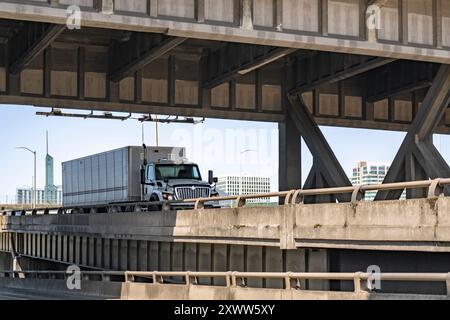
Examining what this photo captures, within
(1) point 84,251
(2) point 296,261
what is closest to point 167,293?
(2) point 296,261

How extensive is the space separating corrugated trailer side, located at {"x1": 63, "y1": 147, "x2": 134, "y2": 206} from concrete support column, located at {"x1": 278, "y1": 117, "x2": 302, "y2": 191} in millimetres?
7224

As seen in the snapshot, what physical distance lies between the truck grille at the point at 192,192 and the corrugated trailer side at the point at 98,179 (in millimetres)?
4234

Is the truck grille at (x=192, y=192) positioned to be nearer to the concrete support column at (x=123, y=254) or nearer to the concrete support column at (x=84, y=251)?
the concrete support column at (x=123, y=254)

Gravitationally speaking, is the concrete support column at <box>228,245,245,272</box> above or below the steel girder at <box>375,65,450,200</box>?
below

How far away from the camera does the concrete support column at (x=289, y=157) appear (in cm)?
3875

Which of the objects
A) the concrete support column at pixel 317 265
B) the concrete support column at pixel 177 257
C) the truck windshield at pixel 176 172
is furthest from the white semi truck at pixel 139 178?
the concrete support column at pixel 317 265

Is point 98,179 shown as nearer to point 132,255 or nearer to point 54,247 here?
point 54,247

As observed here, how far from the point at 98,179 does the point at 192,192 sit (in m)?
10.2

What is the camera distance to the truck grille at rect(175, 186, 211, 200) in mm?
34375

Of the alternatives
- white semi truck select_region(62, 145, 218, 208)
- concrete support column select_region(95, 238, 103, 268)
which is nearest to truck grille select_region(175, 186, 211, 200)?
white semi truck select_region(62, 145, 218, 208)

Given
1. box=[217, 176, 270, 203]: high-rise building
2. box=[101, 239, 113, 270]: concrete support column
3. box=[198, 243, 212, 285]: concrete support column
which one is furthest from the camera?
box=[217, 176, 270, 203]: high-rise building

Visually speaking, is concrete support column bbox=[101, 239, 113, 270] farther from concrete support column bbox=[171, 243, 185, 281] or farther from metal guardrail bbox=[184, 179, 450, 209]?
metal guardrail bbox=[184, 179, 450, 209]

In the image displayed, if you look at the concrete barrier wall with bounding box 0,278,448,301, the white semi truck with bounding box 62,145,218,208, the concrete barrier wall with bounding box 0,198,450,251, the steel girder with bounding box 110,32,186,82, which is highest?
the steel girder with bounding box 110,32,186,82

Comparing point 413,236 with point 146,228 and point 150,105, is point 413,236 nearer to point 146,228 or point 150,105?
point 146,228
